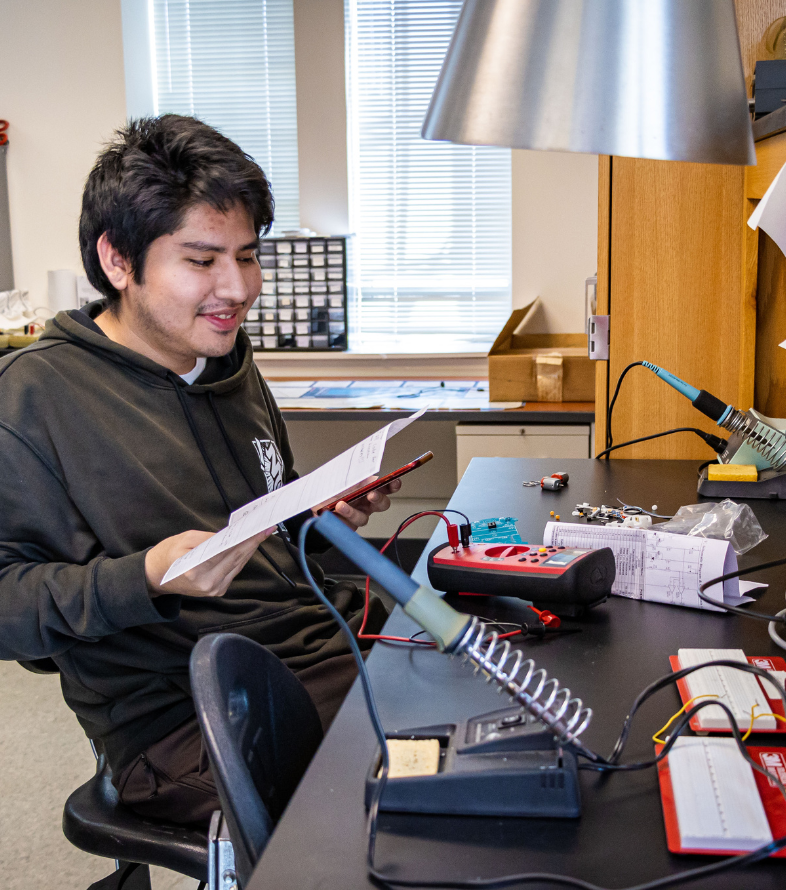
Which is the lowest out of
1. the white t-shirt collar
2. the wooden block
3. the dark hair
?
the wooden block

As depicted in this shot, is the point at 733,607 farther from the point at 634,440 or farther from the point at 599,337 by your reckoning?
the point at 599,337

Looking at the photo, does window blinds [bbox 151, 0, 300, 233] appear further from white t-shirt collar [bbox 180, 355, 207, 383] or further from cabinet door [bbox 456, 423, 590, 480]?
white t-shirt collar [bbox 180, 355, 207, 383]

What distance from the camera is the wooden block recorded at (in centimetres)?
137

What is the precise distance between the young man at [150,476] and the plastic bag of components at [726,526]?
392mm

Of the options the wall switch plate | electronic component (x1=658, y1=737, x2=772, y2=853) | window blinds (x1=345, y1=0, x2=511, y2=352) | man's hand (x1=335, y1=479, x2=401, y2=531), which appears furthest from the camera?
window blinds (x1=345, y1=0, x2=511, y2=352)

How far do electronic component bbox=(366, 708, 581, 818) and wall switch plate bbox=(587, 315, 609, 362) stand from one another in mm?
1309

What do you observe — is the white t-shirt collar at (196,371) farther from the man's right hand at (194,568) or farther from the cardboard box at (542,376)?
the cardboard box at (542,376)

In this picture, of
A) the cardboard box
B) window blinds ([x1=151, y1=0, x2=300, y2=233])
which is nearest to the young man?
the cardboard box

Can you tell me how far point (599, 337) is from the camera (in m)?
1.83

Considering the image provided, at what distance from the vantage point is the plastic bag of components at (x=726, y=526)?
3.62 feet

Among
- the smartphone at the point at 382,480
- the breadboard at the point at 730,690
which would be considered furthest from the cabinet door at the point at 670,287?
the breadboard at the point at 730,690

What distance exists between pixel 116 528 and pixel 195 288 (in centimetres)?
37

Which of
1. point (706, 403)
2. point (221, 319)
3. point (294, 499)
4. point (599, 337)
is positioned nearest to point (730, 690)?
point (294, 499)

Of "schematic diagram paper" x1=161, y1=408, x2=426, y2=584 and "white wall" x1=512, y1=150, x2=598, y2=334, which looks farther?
"white wall" x1=512, y1=150, x2=598, y2=334
